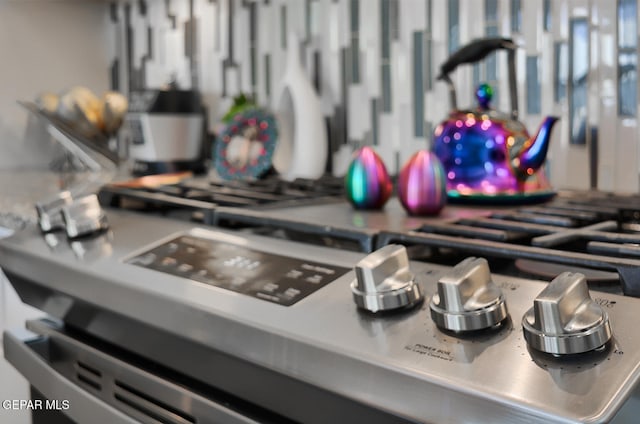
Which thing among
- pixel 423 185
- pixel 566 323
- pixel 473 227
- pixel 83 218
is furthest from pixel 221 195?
pixel 566 323

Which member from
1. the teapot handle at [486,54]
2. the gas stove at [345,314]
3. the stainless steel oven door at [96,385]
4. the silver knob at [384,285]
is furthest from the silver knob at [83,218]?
the teapot handle at [486,54]

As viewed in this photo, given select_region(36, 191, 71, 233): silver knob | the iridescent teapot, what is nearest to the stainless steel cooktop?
select_region(36, 191, 71, 233): silver knob

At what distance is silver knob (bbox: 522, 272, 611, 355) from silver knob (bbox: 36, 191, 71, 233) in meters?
0.67

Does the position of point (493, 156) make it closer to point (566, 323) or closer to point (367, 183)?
point (367, 183)

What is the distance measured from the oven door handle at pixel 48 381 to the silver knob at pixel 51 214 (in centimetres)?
14

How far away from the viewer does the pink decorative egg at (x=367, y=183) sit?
2.96 ft

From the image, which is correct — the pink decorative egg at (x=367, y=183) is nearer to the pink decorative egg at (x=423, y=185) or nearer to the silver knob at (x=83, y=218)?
the pink decorative egg at (x=423, y=185)

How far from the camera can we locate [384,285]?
0.49 metres

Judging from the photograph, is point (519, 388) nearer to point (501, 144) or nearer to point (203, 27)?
point (501, 144)

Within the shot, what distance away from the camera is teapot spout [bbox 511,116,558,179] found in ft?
3.06

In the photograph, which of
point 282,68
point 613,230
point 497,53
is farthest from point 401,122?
point 613,230

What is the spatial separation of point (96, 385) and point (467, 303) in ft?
1.62

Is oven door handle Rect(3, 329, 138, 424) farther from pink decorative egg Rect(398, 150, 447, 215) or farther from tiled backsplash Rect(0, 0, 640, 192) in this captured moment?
tiled backsplash Rect(0, 0, 640, 192)

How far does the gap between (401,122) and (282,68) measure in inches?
16.5
